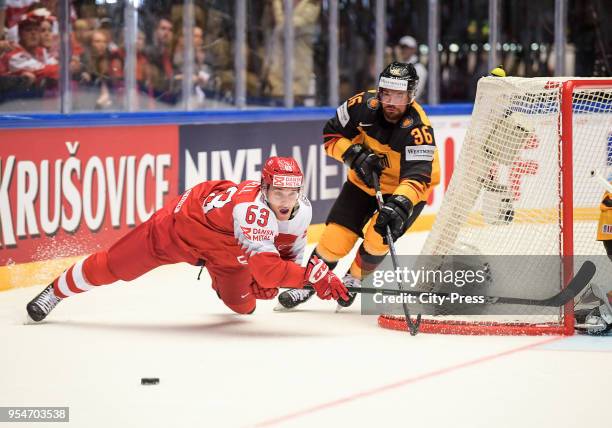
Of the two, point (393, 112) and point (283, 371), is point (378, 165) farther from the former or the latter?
point (283, 371)

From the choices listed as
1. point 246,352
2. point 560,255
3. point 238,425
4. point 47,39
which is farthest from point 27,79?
point 238,425

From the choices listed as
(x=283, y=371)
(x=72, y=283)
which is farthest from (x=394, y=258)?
→ (x=72, y=283)

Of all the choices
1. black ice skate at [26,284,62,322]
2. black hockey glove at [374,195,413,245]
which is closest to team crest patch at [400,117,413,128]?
black hockey glove at [374,195,413,245]

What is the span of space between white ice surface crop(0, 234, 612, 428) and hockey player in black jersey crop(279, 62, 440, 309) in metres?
0.33

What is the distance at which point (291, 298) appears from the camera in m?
5.97

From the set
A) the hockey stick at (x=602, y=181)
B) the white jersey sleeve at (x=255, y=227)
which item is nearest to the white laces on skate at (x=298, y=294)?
the white jersey sleeve at (x=255, y=227)

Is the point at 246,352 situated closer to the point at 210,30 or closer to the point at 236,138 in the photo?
the point at 236,138

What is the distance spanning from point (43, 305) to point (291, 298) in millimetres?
1195

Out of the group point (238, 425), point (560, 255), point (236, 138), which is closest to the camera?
point (238, 425)

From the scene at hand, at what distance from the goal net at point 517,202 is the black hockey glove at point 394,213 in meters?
0.27

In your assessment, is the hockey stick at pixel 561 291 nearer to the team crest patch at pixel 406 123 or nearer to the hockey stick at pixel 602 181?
the hockey stick at pixel 602 181

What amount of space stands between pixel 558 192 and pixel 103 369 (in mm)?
2141

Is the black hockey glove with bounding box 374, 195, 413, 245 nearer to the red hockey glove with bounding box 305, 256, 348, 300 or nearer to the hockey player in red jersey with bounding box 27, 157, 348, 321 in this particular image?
the hockey player in red jersey with bounding box 27, 157, 348, 321

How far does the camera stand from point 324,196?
878 cm
